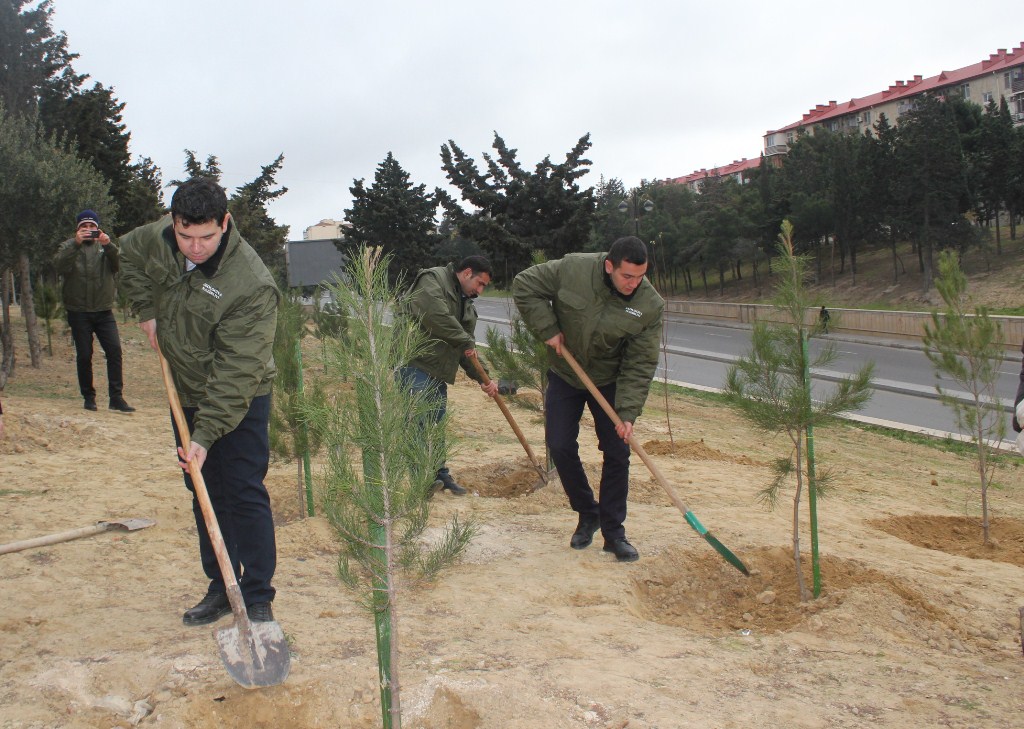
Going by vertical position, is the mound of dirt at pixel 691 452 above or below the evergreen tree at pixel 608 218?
below

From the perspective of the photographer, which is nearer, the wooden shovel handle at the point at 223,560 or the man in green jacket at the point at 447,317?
the wooden shovel handle at the point at 223,560

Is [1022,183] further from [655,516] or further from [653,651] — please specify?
[653,651]

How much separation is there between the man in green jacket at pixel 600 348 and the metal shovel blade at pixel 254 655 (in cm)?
208

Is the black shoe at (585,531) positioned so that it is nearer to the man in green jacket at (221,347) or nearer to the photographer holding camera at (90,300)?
the man in green jacket at (221,347)

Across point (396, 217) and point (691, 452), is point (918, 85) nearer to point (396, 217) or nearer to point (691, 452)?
point (396, 217)

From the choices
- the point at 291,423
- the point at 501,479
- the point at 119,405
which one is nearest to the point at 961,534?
the point at 501,479

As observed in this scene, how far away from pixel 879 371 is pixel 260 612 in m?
17.9

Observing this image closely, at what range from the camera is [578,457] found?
15.5 feet

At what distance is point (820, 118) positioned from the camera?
70.2m


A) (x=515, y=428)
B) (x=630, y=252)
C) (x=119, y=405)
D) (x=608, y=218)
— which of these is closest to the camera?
(x=630, y=252)

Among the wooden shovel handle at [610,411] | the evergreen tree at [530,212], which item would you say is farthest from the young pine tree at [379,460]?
the evergreen tree at [530,212]

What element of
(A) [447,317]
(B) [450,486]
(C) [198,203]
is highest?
(C) [198,203]

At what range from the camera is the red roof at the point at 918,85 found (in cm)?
5656

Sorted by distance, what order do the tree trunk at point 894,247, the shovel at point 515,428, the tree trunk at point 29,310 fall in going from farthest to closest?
the tree trunk at point 894,247, the tree trunk at point 29,310, the shovel at point 515,428
